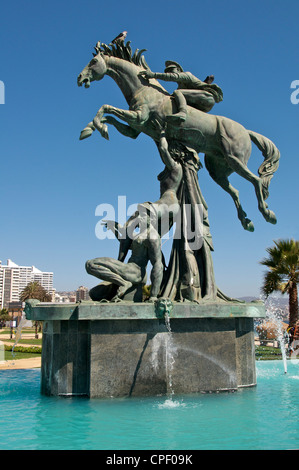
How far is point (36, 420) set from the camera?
599 centimetres

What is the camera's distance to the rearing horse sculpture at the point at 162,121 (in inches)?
366

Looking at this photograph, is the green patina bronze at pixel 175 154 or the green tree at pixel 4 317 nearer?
the green patina bronze at pixel 175 154

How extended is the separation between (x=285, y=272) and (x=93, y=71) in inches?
555

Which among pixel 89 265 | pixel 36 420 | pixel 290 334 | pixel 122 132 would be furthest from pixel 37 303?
pixel 290 334

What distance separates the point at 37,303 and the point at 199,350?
3137mm

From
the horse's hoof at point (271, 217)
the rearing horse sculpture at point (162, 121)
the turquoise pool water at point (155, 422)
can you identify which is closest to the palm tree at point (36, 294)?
the rearing horse sculpture at point (162, 121)

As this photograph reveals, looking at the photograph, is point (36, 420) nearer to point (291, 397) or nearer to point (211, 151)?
point (291, 397)

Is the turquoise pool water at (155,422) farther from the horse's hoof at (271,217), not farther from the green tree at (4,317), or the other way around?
the green tree at (4,317)

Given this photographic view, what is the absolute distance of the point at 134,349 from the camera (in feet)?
24.9

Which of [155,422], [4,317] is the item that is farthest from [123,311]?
[4,317]

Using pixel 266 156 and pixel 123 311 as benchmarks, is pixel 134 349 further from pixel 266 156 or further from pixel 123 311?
pixel 266 156

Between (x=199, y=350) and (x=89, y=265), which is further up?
(x=89, y=265)

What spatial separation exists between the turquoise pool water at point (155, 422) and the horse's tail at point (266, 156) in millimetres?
4372

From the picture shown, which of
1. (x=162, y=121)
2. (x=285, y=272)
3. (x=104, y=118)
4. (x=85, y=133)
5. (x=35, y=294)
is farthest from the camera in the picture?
(x=35, y=294)
